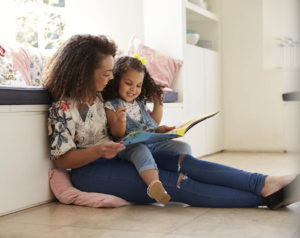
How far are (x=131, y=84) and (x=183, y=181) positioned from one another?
1.70 feet

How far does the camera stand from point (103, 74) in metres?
1.97

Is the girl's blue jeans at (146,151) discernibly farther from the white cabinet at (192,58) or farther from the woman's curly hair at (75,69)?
the white cabinet at (192,58)

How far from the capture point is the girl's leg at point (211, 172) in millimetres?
1766

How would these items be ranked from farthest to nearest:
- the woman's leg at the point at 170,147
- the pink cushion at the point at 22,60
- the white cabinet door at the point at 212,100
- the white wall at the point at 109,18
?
the white cabinet door at the point at 212,100 < the white wall at the point at 109,18 < the pink cushion at the point at 22,60 < the woman's leg at the point at 170,147

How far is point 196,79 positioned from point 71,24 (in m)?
1.14

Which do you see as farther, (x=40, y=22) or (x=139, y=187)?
(x=40, y=22)

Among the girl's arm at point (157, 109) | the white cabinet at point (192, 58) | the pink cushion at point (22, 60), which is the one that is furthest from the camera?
the white cabinet at point (192, 58)

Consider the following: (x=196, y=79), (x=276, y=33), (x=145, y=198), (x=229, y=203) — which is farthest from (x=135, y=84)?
(x=276, y=33)

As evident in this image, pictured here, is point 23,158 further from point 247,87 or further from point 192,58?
point 247,87

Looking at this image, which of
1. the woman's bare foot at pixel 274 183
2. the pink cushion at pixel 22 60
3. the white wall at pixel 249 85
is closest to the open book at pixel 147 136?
the woman's bare foot at pixel 274 183

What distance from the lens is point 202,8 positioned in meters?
3.96

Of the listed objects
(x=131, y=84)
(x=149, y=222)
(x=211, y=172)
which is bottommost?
(x=149, y=222)

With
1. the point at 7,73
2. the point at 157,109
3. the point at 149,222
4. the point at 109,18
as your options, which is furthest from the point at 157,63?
the point at 149,222

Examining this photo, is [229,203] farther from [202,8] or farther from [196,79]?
[202,8]
